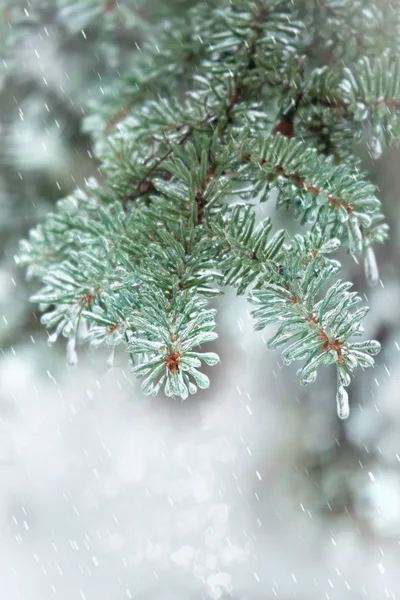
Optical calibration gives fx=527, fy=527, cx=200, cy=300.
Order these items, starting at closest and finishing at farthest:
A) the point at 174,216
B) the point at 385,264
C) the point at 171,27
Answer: the point at 174,216 < the point at 171,27 < the point at 385,264

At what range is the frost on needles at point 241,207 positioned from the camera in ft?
0.85

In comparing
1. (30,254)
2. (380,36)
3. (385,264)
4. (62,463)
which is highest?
(380,36)

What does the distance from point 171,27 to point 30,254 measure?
27 centimetres

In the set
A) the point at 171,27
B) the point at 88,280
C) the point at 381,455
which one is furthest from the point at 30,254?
the point at 381,455

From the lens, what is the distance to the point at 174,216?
0.30 m

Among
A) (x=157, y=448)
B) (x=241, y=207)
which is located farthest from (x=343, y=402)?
(x=157, y=448)

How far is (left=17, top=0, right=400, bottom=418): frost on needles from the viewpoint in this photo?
0.26 m

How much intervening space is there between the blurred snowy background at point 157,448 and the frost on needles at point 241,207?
228 millimetres

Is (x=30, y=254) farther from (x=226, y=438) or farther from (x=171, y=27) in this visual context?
(x=226, y=438)

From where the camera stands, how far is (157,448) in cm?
156

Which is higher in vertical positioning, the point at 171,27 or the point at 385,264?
the point at 171,27

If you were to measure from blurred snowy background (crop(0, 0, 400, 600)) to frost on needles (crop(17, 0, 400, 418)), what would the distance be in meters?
0.23

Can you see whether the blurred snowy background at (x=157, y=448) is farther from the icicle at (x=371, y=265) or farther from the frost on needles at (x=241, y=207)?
the icicle at (x=371, y=265)

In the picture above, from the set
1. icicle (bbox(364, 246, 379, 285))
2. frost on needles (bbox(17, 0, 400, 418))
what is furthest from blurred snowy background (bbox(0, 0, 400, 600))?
icicle (bbox(364, 246, 379, 285))
